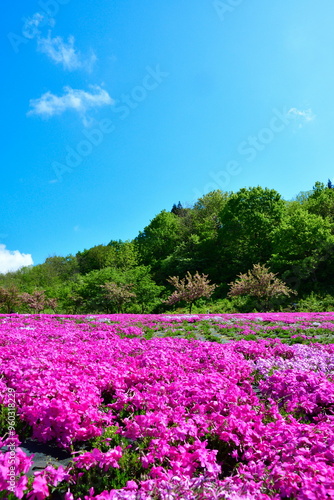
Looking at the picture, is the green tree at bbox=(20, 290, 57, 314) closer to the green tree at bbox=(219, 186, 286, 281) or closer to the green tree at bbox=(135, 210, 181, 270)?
the green tree at bbox=(219, 186, 286, 281)

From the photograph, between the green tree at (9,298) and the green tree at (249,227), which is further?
the green tree at (249,227)

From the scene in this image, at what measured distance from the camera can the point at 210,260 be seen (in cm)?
5553

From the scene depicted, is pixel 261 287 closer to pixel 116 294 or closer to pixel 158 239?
pixel 116 294

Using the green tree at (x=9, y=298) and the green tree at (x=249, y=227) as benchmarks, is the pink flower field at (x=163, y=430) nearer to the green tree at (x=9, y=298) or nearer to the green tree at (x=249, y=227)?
the green tree at (x=9, y=298)

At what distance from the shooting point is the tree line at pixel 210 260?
37.5 meters

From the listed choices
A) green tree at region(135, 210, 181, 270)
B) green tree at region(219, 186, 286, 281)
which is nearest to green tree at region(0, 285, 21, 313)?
green tree at region(219, 186, 286, 281)

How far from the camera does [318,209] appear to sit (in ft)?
166

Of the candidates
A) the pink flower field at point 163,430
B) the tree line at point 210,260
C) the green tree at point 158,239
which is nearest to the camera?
the pink flower field at point 163,430

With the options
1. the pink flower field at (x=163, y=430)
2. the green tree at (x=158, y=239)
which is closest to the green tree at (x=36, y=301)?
the green tree at (x=158, y=239)

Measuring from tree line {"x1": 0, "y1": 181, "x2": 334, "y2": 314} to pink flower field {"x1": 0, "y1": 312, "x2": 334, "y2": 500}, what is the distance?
939 inches

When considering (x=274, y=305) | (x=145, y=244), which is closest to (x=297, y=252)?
(x=274, y=305)

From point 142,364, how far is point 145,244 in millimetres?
63954

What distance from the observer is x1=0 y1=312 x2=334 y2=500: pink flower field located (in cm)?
276

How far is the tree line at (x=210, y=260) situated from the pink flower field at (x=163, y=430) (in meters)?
23.9
